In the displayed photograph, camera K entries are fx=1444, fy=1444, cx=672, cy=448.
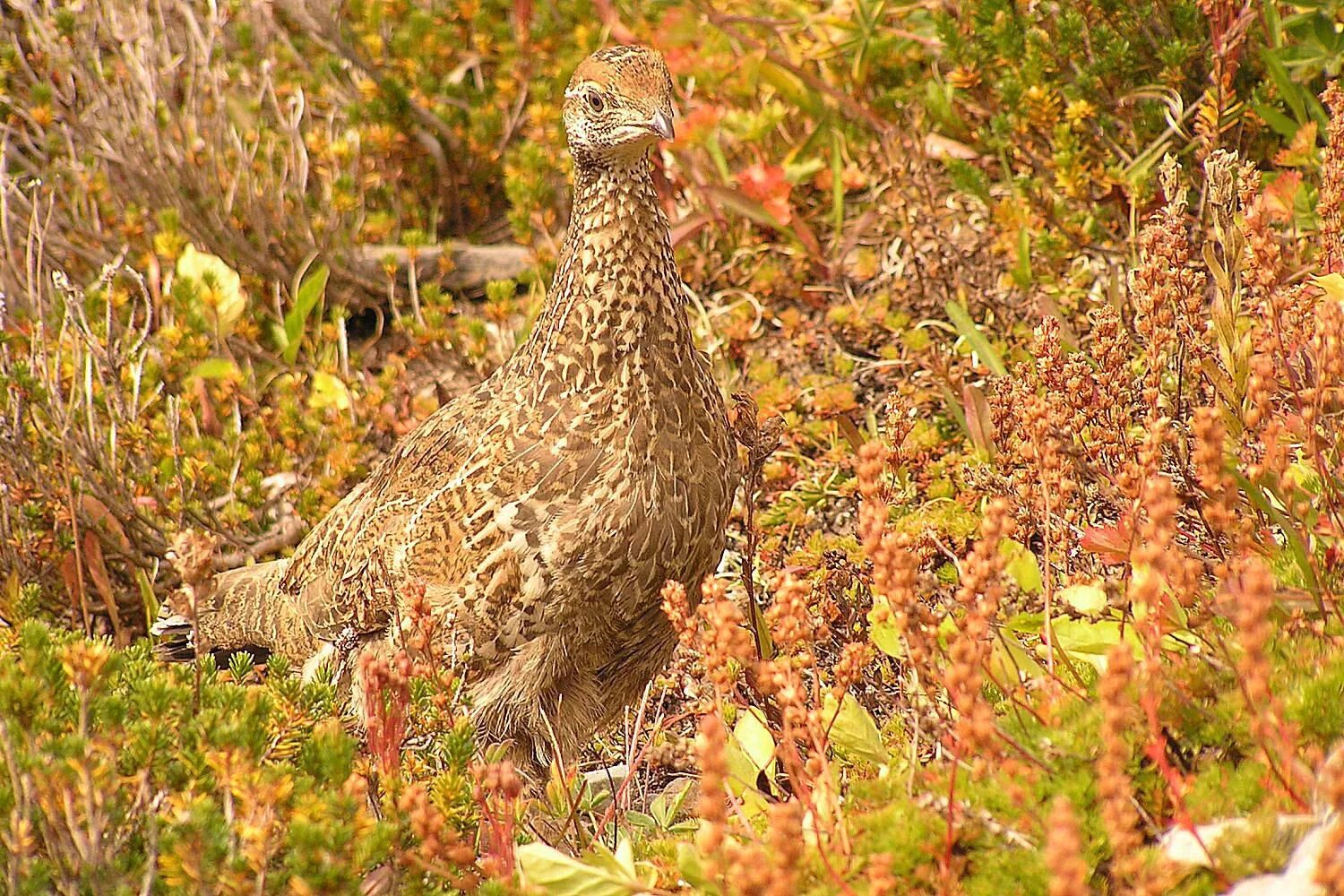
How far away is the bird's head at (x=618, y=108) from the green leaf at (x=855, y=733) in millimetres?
1364

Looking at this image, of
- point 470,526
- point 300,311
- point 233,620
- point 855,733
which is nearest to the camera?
point 855,733

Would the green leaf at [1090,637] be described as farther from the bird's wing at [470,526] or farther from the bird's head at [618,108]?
the bird's head at [618,108]

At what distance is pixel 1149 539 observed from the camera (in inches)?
91.2

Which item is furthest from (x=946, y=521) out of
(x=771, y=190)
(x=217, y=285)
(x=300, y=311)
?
(x=217, y=285)

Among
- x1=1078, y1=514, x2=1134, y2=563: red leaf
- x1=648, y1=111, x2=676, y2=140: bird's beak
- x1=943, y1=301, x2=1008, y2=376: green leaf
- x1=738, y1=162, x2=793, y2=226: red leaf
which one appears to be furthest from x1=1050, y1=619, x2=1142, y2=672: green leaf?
x1=738, y1=162, x2=793, y2=226: red leaf

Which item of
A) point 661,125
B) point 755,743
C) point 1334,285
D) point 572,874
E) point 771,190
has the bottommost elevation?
point 755,743

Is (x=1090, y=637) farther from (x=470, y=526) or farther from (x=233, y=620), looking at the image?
(x=233, y=620)

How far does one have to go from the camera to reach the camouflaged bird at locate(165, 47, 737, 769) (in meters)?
3.29

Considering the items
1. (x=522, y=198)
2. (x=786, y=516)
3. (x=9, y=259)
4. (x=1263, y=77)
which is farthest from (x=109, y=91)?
(x=1263, y=77)

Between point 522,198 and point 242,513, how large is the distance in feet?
5.21

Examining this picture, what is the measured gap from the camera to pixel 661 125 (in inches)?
129

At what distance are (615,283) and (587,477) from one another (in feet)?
1.52

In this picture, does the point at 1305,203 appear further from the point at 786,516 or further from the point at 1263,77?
the point at 786,516

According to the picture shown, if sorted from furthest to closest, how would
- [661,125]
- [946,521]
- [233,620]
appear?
[233,620] < [946,521] < [661,125]
